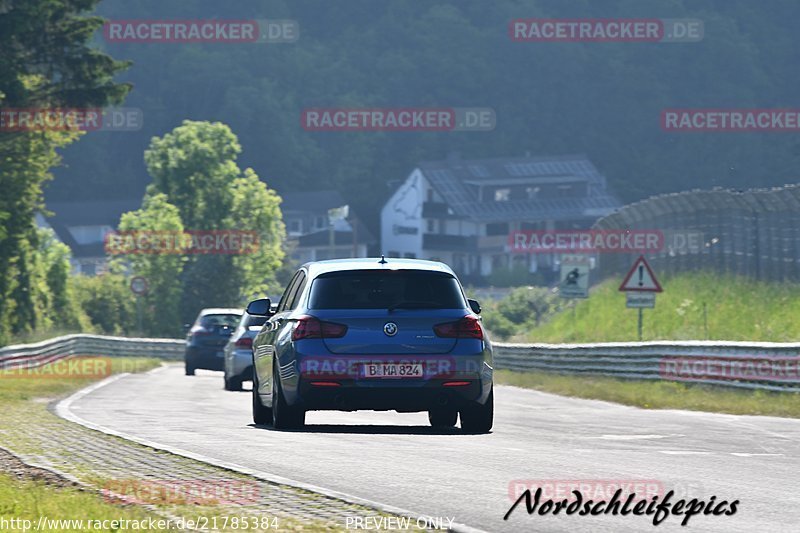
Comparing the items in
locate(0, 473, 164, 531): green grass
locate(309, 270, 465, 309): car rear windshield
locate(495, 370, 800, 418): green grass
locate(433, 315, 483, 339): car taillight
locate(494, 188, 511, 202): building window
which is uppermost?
locate(494, 188, 511, 202): building window

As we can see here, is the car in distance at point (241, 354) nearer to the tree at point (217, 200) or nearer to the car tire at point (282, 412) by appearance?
the car tire at point (282, 412)

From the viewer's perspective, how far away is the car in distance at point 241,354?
2761 centimetres

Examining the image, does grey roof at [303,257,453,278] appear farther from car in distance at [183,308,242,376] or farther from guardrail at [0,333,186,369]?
guardrail at [0,333,186,369]

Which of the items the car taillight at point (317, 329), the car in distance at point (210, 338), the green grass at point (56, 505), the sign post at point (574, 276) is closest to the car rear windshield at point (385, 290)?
the car taillight at point (317, 329)

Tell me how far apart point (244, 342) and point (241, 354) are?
20 centimetres

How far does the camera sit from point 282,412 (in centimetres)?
1579

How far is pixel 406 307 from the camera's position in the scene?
15.2m

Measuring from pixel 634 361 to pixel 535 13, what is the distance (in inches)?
5785

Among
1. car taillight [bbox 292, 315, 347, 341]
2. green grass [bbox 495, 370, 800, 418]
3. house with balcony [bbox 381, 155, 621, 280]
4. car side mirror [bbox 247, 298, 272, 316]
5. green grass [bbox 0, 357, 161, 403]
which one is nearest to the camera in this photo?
car taillight [bbox 292, 315, 347, 341]

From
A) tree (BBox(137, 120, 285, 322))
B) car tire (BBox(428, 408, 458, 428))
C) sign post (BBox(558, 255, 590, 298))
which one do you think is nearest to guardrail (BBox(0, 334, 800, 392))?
sign post (BBox(558, 255, 590, 298))

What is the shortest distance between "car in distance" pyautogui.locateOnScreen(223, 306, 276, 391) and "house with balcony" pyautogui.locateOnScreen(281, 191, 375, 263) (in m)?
118

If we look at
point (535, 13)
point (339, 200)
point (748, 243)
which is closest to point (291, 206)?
point (339, 200)

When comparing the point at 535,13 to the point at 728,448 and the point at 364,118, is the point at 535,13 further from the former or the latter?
the point at 728,448

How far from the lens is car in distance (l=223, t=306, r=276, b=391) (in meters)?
27.6
